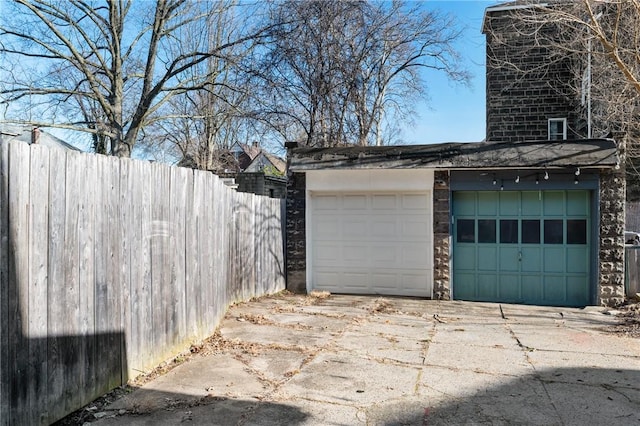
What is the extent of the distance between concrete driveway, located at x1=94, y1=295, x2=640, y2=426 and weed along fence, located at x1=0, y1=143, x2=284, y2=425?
1.27ft

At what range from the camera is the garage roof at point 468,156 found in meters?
9.12

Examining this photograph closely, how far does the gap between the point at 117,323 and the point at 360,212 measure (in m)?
6.93

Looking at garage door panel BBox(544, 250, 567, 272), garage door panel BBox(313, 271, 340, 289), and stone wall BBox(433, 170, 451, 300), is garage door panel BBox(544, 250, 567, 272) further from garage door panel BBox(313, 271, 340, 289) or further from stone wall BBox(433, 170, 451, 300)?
garage door panel BBox(313, 271, 340, 289)

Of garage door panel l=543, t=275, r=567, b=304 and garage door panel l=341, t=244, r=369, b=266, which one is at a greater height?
garage door panel l=341, t=244, r=369, b=266

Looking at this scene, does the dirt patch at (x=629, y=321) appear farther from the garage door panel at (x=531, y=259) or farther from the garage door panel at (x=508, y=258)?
the garage door panel at (x=508, y=258)

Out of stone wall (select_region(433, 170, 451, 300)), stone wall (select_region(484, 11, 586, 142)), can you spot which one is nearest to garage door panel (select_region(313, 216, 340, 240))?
stone wall (select_region(433, 170, 451, 300))

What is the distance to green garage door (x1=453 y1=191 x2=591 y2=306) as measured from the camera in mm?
9664

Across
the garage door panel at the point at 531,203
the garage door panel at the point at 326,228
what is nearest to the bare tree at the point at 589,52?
the garage door panel at the point at 531,203

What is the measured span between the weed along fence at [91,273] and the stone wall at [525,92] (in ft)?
35.1

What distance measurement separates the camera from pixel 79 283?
397cm

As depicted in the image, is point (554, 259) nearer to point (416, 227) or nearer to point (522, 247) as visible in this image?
point (522, 247)

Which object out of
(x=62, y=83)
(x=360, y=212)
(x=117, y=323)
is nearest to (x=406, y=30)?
(x=360, y=212)

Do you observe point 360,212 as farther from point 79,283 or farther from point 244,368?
point 79,283

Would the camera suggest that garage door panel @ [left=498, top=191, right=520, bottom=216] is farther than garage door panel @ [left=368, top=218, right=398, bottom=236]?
No
